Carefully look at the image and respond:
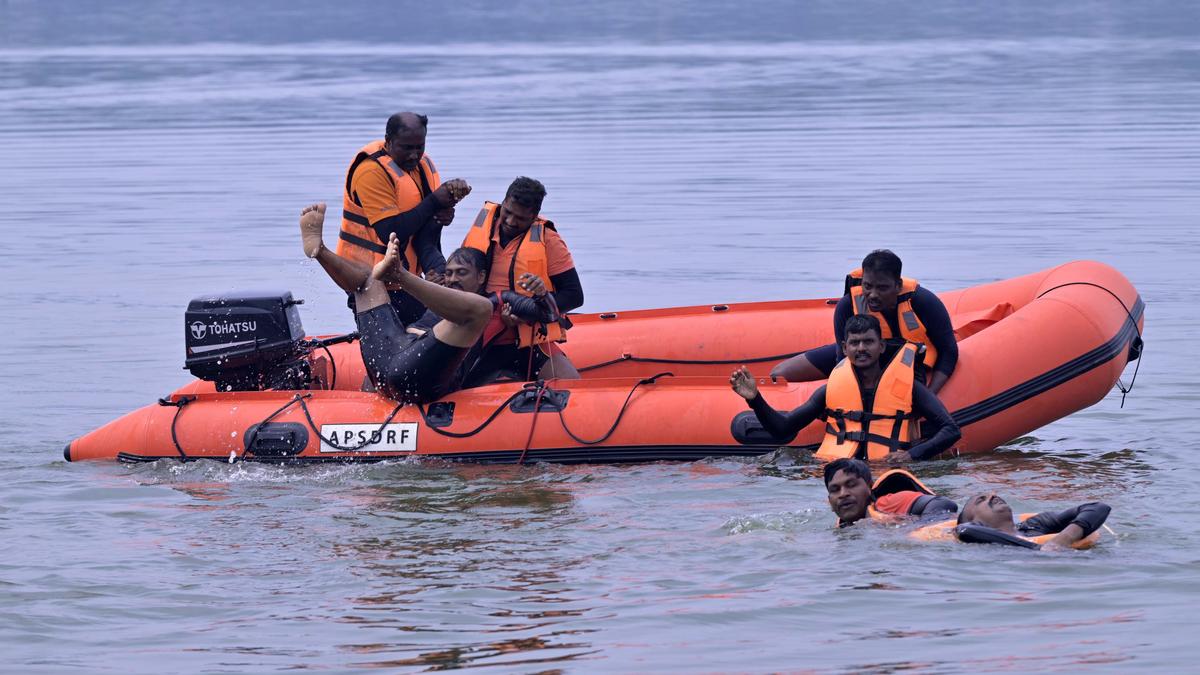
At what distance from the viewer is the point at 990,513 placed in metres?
6.21

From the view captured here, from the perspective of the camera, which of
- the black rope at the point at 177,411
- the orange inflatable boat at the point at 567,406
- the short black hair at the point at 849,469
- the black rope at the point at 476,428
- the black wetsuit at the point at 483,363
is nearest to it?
the short black hair at the point at 849,469

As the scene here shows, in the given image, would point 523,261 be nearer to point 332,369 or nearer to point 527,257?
point 527,257

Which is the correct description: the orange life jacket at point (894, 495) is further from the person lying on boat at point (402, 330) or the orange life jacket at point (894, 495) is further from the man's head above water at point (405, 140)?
the man's head above water at point (405, 140)

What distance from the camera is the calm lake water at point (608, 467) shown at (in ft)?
18.7

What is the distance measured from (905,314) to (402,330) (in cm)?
229

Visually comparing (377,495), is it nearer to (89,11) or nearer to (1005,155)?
(1005,155)

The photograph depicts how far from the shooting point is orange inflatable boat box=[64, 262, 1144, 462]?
7965 mm

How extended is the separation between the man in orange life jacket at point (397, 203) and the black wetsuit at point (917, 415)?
1.97 m

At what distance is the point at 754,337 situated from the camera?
9.15 m

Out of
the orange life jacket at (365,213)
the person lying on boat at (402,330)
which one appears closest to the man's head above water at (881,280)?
the person lying on boat at (402,330)

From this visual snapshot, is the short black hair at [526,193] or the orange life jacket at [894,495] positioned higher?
the short black hair at [526,193]

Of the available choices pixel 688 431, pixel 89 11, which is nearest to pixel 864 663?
pixel 688 431

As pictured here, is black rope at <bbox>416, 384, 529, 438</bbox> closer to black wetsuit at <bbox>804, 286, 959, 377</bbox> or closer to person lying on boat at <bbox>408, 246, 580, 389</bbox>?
person lying on boat at <bbox>408, 246, 580, 389</bbox>

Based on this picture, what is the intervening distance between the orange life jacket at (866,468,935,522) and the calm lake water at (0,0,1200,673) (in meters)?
0.24
